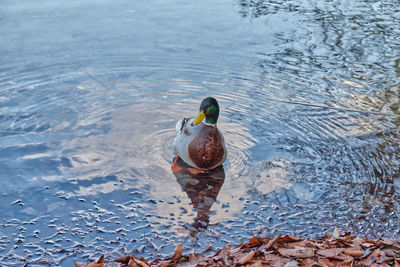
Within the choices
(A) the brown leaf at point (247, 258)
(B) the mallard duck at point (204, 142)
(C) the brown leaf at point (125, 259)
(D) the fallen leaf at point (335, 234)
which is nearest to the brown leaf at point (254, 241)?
(A) the brown leaf at point (247, 258)

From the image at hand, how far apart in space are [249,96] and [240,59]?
1.25 metres

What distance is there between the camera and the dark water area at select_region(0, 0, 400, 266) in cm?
411

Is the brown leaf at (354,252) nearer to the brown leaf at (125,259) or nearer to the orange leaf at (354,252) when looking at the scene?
the orange leaf at (354,252)

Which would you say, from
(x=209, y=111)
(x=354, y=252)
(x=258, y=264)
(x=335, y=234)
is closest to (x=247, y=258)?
(x=258, y=264)

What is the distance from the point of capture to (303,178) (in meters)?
4.82

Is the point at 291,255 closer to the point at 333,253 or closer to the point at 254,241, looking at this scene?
the point at 333,253

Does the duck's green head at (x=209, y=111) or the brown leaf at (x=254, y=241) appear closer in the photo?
the brown leaf at (x=254, y=241)

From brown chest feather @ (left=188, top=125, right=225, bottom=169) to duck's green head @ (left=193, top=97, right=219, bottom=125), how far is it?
0.10m

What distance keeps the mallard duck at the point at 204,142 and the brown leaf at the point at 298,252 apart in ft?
5.67

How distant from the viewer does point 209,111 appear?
5062mm

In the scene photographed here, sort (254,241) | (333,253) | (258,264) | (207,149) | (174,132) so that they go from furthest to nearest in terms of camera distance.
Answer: (174,132)
(207,149)
(254,241)
(333,253)
(258,264)

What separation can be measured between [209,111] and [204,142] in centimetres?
33

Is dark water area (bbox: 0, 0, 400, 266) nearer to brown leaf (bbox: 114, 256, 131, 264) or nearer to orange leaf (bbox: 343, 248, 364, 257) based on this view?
brown leaf (bbox: 114, 256, 131, 264)

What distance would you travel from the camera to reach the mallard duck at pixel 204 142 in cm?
500
